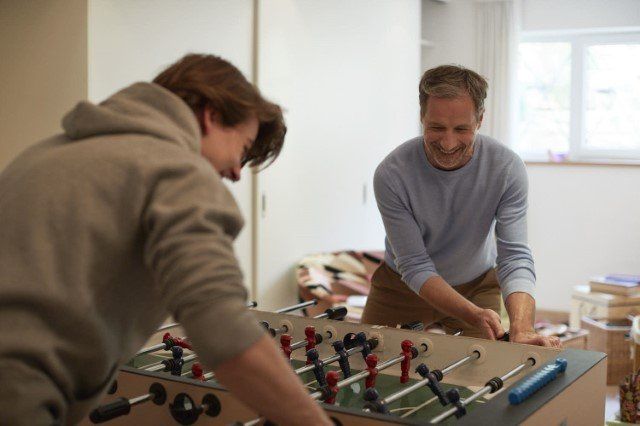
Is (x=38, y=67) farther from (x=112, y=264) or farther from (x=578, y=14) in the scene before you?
(x=578, y=14)

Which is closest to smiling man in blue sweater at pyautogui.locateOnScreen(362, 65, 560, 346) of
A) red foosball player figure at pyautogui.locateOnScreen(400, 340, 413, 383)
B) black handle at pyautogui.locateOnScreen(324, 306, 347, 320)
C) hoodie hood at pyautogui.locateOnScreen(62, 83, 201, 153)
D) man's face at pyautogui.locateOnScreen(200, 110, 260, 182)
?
black handle at pyautogui.locateOnScreen(324, 306, 347, 320)

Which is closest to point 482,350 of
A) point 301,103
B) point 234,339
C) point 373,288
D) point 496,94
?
point 373,288

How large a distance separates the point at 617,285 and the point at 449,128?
3074 mm

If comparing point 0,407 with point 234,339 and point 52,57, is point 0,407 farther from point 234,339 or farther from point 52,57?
point 52,57

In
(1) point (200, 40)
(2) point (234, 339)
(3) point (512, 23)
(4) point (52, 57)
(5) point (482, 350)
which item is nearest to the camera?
(2) point (234, 339)

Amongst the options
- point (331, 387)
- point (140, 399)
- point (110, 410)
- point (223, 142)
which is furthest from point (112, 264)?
point (331, 387)

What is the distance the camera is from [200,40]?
433 centimetres

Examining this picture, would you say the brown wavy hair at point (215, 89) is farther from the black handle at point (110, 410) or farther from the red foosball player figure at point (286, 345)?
Result: the red foosball player figure at point (286, 345)

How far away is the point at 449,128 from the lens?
2.64 m

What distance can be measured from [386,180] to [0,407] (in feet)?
5.89

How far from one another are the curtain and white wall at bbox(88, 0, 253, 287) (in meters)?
2.68

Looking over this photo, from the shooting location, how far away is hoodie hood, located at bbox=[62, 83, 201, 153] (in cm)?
127

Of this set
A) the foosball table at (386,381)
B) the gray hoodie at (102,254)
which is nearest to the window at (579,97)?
the foosball table at (386,381)

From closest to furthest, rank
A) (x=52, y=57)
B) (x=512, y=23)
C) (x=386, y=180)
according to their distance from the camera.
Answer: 1. (x=386, y=180)
2. (x=52, y=57)
3. (x=512, y=23)
